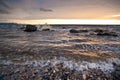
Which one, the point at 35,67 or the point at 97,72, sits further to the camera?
the point at 35,67

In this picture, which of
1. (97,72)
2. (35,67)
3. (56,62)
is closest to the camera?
(97,72)

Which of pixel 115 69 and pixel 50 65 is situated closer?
pixel 115 69

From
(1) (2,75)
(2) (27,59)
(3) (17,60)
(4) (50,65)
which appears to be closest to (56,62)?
(4) (50,65)

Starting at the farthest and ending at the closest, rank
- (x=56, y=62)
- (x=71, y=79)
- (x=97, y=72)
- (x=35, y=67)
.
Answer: (x=56, y=62), (x=35, y=67), (x=97, y=72), (x=71, y=79)

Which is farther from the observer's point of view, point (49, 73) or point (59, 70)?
point (59, 70)

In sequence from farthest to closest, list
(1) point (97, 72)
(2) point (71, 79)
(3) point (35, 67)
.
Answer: (3) point (35, 67)
(1) point (97, 72)
(2) point (71, 79)

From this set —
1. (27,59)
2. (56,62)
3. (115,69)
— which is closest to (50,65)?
(56,62)

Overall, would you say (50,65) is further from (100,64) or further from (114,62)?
(114,62)

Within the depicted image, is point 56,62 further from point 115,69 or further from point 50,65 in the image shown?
point 115,69

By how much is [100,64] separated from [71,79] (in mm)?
2131

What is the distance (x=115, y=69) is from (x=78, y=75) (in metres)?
1.89

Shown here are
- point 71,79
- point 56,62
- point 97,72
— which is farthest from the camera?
point 56,62

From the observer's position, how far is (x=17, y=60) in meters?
7.05

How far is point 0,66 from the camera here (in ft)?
20.3
